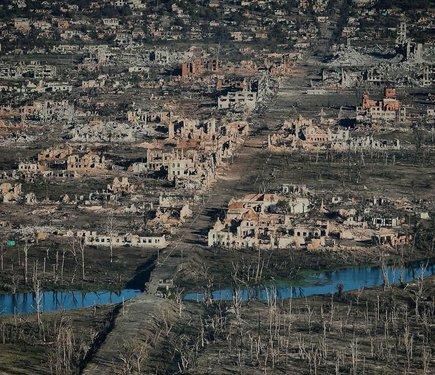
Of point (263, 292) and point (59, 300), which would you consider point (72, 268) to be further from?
point (263, 292)

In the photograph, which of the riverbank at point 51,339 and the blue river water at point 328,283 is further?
the blue river water at point 328,283

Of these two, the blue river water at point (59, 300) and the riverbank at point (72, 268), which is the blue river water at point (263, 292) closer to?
the blue river water at point (59, 300)

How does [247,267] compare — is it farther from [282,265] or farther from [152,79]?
[152,79]

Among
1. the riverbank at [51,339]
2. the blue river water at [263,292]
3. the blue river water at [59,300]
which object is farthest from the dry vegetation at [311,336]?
the blue river water at [59,300]

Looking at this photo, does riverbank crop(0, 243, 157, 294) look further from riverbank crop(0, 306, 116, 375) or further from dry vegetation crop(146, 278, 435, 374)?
dry vegetation crop(146, 278, 435, 374)

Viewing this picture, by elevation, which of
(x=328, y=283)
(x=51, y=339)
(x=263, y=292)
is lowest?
(x=328, y=283)

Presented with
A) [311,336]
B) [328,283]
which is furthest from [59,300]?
[311,336]
